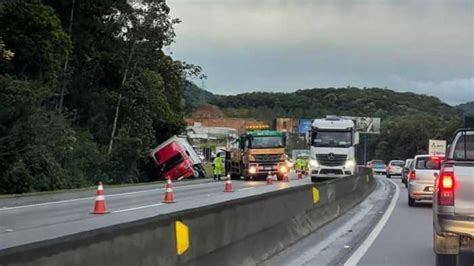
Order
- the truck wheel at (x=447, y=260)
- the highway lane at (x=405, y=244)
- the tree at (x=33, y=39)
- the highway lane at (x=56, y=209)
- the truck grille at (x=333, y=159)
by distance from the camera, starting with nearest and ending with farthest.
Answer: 1. the truck wheel at (x=447, y=260)
2. the highway lane at (x=405, y=244)
3. the highway lane at (x=56, y=209)
4. the tree at (x=33, y=39)
5. the truck grille at (x=333, y=159)

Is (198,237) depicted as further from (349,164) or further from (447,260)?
(349,164)

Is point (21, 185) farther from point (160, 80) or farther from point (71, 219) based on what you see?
point (160, 80)

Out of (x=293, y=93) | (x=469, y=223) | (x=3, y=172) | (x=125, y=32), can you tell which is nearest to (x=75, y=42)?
(x=125, y=32)

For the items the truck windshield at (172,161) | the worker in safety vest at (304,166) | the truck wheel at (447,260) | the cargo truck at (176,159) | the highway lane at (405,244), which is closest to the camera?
the truck wheel at (447,260)

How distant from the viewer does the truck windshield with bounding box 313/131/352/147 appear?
37.0 m

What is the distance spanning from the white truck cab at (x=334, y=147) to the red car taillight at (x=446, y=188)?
28266mm

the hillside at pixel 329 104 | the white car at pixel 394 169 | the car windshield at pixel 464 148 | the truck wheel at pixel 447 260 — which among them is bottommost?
the truck wheel at pixel 447 260

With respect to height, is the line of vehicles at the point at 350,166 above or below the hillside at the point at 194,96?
below

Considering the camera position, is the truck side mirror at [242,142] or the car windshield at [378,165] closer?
the truck side mirror at [242,142]

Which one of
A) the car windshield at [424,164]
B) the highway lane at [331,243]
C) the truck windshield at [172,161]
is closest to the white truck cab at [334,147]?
the car windshield at [424,164]

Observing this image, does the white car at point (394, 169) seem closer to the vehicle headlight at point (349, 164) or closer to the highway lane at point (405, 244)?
the vehicle headlight at point (349, 164)

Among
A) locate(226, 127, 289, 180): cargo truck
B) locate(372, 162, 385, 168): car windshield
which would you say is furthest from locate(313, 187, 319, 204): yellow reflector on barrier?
locate(372, 162, 385, 168): car windshield

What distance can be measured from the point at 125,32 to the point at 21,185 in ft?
65.3

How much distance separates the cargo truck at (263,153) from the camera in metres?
44.0
